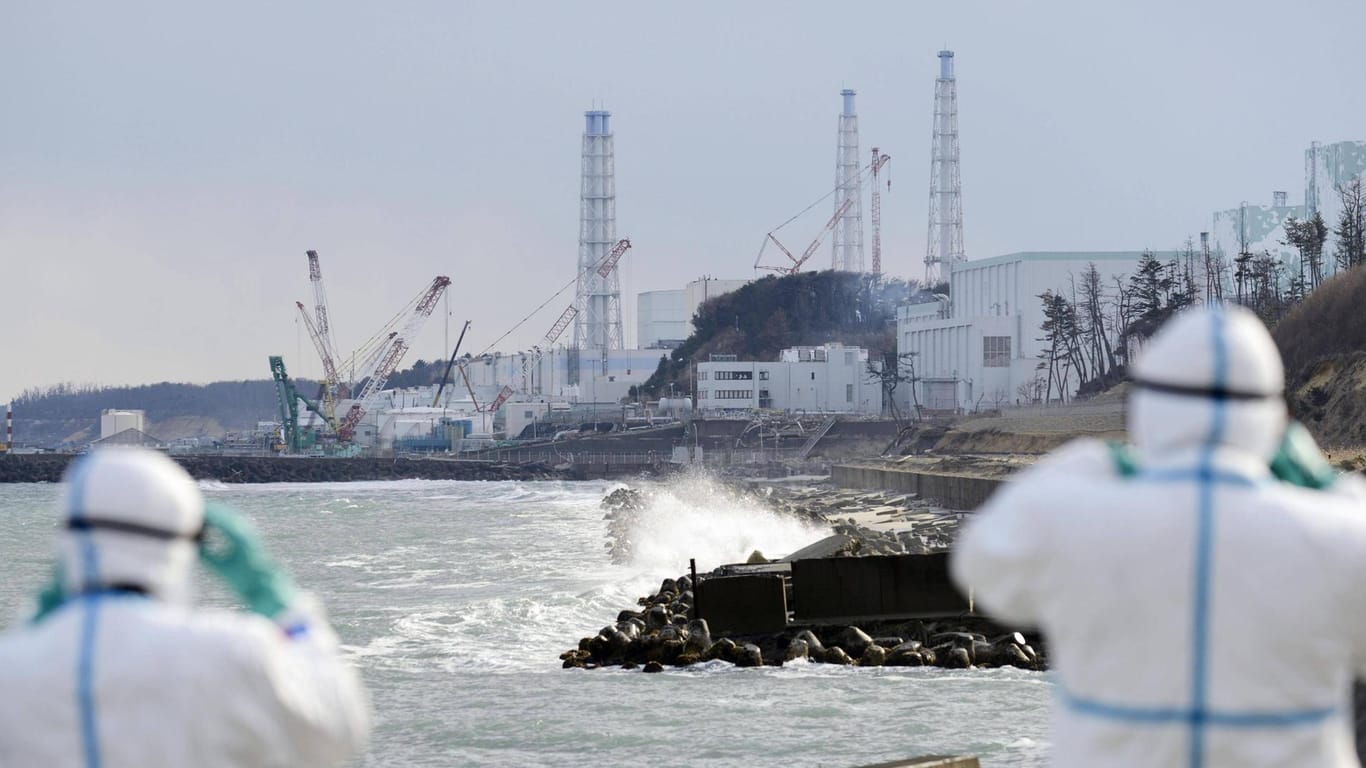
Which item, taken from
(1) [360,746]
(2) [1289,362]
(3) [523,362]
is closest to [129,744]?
(1) [360,746]

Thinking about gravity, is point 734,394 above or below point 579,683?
above

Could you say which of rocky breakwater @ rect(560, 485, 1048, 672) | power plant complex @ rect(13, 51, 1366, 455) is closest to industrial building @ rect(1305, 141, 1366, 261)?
power plant complex @ rect(13, 51, 1366, 455)

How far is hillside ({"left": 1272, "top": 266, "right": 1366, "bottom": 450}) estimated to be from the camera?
A: 40.9 metres

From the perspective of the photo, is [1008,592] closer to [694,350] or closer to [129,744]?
[129,744]

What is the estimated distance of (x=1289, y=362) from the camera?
52.2 metres

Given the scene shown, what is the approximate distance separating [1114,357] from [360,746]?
8760 cm

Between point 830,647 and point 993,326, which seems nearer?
point 830,647

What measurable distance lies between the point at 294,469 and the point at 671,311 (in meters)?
41.6

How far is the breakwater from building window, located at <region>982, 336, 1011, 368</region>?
100.0 ft

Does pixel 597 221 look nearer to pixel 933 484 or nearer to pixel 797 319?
pixel 797 319

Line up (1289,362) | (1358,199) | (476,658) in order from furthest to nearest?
(1358,199), (1289,362), (476,658)

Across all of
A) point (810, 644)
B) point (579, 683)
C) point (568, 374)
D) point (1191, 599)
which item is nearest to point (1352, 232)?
point (810, 644)

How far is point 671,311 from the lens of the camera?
15175 centimetres

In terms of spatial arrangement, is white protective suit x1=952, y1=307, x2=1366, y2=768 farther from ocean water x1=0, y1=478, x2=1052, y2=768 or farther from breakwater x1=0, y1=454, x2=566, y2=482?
breakwater x1=0, y1=454, x2=566, y2=482
